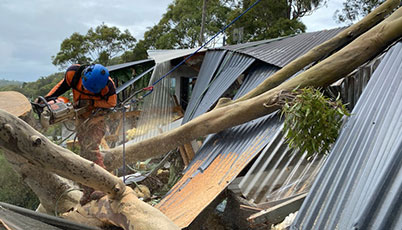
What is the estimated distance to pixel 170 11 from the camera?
80.0 ft

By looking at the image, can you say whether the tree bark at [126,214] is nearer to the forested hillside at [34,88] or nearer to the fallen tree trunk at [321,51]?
the forested hillside at [34,88]

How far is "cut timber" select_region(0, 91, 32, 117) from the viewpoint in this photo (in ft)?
8.91

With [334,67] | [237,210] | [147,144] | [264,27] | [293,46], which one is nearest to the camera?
[334,67]

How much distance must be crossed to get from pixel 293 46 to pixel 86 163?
463cm

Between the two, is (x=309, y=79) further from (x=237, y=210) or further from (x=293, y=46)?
(x=293, y=46)

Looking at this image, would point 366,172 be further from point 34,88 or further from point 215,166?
point 34,88

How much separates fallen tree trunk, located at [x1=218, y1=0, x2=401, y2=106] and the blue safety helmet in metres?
1.60

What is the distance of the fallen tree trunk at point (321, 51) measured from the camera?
175 inches

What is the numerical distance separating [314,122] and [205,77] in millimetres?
4688

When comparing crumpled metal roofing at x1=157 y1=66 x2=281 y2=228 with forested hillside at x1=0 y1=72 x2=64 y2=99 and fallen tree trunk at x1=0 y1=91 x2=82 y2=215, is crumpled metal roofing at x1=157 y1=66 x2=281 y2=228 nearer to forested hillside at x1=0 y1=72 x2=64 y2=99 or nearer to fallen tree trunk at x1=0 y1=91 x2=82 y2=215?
fallen tree trunk at x1=0 y1=91 x2=82 y2=215

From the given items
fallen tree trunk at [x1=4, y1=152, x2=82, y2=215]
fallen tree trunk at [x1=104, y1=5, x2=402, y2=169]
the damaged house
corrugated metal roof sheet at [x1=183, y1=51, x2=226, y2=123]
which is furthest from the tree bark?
corrugated metal roof sheet at [x1=183, y1=51, x2=226, y2=123]

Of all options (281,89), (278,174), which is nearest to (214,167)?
(278,174)

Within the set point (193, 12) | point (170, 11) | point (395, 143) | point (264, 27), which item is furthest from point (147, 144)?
point (170, 11)

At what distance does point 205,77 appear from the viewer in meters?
7.20
